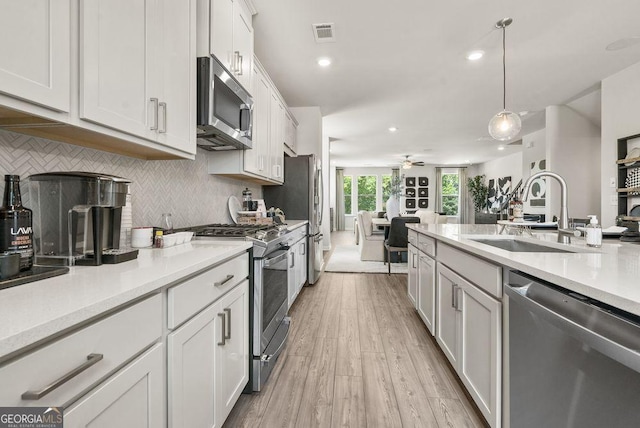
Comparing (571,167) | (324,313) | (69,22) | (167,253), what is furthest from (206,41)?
(571,167)

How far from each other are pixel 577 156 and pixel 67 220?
639 cm

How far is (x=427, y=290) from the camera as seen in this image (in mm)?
2410

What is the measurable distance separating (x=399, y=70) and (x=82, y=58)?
330 cm

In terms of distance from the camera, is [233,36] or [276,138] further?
[276,138]

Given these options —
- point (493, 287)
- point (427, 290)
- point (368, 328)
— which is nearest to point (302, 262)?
point (368, 328)

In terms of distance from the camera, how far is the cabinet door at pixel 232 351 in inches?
50.9

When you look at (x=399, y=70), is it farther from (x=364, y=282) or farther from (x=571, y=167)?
(x=571, y=167)

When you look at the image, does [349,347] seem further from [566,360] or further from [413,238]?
[566,360]

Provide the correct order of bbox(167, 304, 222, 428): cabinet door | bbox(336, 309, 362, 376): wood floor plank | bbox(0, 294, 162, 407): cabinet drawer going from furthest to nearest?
bbox(336, 309, 362, 376): wood floor plank < bbox(167, 304, 222, 428): cabinet door < bbox(0, 294, 162, 407): cabinet drawer

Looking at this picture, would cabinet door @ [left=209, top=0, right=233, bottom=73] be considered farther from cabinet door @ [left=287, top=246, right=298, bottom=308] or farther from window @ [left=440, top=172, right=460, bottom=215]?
window @ [left=440, top=172, right=460, bottom=215]

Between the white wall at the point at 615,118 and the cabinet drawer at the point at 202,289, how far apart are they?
15.3ft

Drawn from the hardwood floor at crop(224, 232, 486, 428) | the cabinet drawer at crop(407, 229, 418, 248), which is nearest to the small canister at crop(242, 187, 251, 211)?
the hardwood floor at crop(224, 232, 486, 428)

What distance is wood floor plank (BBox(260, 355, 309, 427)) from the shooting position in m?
1.51

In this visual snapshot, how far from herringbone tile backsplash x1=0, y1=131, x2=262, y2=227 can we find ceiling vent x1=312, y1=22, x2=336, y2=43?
148 centimetres
